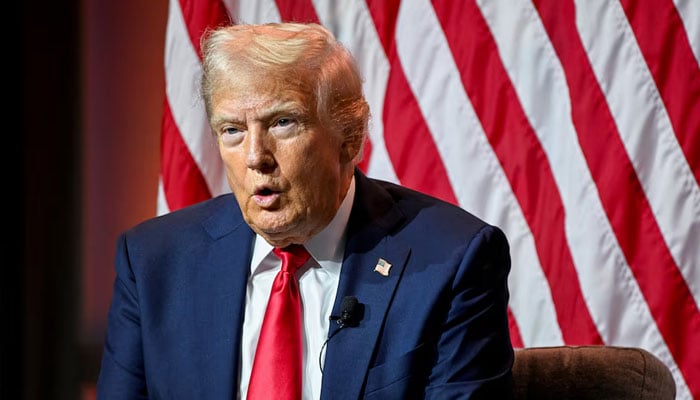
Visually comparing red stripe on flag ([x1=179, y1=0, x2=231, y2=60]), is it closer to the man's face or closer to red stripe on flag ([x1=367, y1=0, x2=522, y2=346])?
red stripe on flag ([x1=367, y1=0, x2=522, y2=346])

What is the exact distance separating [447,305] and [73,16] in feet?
7.04

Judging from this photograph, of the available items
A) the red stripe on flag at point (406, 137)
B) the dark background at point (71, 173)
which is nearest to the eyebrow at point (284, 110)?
the red stripe on flag at point (406, 137)

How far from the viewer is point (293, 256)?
212 cm

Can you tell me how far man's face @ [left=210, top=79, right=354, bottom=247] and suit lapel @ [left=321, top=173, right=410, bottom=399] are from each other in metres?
0.15

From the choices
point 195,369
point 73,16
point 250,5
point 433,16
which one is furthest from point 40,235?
point 195,369

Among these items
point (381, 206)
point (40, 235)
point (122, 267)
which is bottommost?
point (40, 235)

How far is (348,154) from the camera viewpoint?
206 cm

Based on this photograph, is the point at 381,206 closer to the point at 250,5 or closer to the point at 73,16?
the point at 250,5

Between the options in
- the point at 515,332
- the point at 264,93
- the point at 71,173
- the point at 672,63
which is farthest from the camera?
the point at 71,173

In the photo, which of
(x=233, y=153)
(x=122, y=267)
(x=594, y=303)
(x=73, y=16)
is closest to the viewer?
(x=233, y=153)

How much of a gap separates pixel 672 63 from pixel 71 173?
6.66 feet

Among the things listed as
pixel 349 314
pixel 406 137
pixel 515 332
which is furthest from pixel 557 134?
pixel 349 314

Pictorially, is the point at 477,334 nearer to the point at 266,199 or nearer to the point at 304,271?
the point at 304,271

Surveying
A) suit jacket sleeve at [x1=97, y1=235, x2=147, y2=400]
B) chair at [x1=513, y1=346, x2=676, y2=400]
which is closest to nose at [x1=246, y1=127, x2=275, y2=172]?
suit jacket sleeve at [x1=97, y1=235, x2=147, y2=400]
